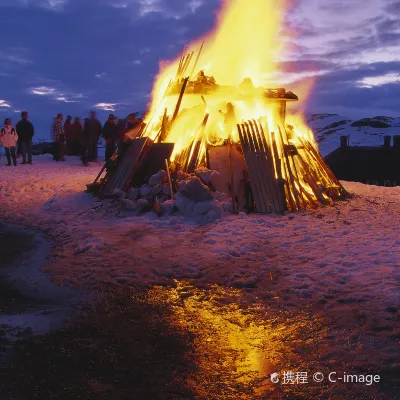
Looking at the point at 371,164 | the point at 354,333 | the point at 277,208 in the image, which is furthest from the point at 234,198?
the point at 371,164

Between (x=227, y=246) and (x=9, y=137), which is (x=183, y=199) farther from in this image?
(x=9, y=137)

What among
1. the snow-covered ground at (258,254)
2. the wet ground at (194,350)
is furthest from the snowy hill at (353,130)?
the wet ground at (194,350)

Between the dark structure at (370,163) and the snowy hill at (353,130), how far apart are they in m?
11.0

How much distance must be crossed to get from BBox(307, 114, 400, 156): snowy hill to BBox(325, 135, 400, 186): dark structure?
10952 millimetres

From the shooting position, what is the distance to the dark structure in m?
21.9

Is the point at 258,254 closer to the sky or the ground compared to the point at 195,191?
closer to the ground

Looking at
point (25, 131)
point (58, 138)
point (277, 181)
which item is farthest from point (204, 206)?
point (58, 138)

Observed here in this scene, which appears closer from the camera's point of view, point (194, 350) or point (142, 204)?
point (194, 350)

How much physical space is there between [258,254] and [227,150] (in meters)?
4.50

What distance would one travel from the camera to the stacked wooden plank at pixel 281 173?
1051 cm

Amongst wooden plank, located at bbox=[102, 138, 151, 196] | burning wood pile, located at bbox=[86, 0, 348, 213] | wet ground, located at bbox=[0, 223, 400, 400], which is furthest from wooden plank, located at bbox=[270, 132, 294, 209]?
wet ground, located at bbox=[0, 223, 400, 400]

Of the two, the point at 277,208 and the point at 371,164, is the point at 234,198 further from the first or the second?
the point at 371,164

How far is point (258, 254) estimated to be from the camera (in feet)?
24.3

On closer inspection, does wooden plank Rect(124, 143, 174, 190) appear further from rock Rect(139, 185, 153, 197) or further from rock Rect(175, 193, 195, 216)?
rock Rect(175, 193, 195, 216)
